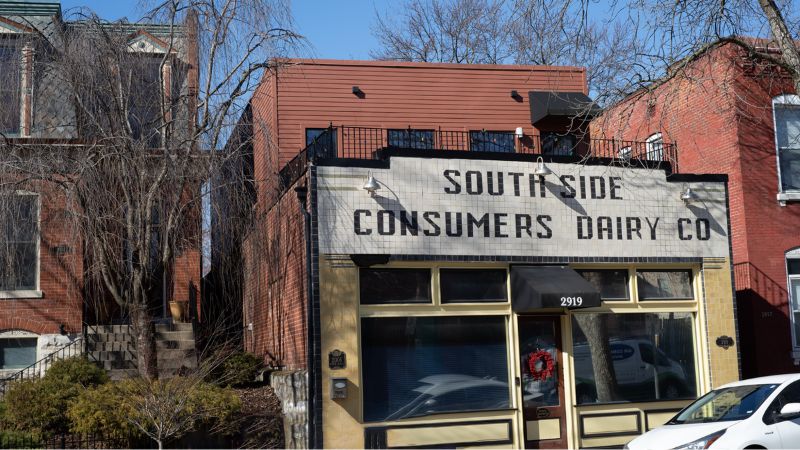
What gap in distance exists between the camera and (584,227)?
16.1 meters

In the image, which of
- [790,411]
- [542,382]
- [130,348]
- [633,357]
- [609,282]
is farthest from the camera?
[130,348]

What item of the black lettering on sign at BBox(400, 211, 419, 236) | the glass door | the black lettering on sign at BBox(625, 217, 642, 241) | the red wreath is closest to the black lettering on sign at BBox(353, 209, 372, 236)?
the black lettering on sign at BBox(400, 211, 419, 236)

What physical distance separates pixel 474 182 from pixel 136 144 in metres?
5.90

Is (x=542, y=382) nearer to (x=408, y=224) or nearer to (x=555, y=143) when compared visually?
(x=408, y=224)

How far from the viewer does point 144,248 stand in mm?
14422

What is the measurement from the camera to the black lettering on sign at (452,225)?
15156 millimetres

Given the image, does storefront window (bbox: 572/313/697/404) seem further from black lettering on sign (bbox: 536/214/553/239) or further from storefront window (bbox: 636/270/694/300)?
black lettering on sign (bbox: 536/214/553/239)

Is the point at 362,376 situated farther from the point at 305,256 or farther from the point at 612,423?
the point at 612,423

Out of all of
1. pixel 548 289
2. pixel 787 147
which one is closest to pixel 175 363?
pixel 548 289

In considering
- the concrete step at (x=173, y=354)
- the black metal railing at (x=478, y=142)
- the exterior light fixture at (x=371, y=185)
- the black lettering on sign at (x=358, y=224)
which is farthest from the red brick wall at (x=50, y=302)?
the exterior light fixture at (x=371, y=185)

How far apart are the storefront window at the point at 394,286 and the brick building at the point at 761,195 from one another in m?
6.04

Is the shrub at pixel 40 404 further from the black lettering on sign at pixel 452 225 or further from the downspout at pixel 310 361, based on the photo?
the black lettering on sign at pixel 452 225

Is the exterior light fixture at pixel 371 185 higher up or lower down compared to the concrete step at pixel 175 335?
higher up

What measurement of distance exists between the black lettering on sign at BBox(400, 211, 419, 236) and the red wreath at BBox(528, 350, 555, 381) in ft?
10.4
